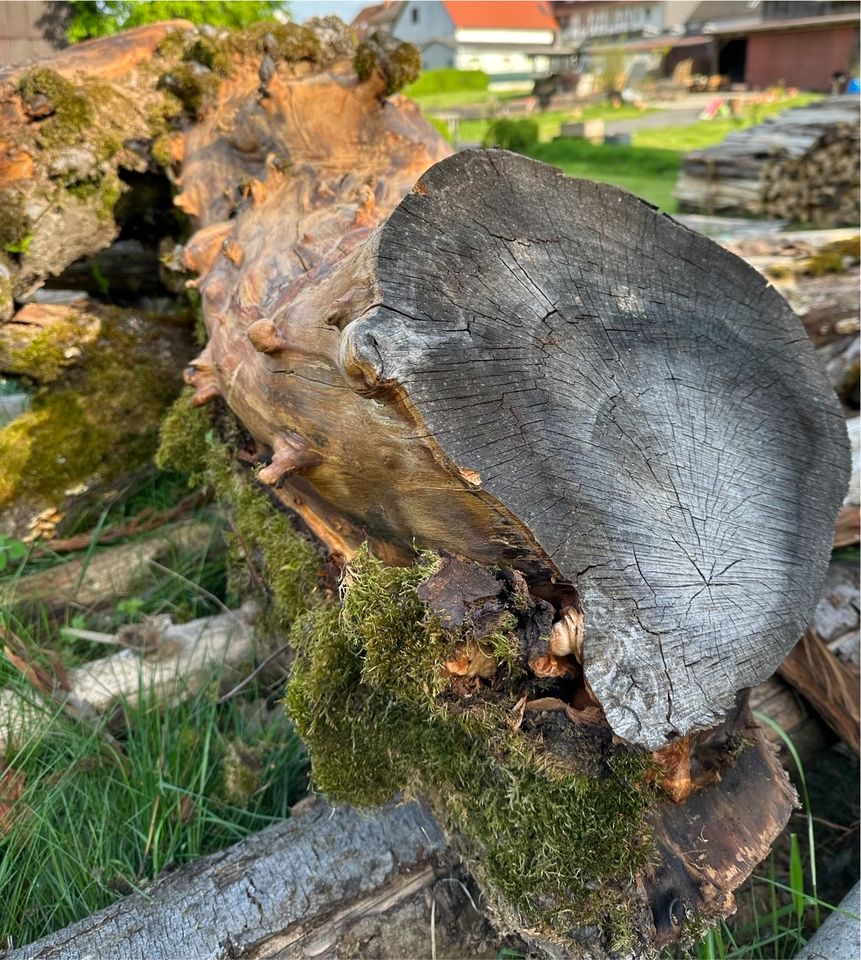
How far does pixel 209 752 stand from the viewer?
2.30m

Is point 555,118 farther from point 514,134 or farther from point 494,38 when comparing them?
point 494,38

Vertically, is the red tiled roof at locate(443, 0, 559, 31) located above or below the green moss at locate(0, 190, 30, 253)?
above

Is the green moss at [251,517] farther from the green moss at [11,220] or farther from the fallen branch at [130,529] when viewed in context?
the green moss at [11,220]

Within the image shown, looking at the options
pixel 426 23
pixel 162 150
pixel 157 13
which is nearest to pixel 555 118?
pixel 426 23

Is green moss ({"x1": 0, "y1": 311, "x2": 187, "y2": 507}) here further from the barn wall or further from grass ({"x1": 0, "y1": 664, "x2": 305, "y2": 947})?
the barn wall

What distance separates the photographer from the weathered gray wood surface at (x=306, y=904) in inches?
65.3

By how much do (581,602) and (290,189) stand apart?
185 centimetres

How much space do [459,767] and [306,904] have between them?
483 mm

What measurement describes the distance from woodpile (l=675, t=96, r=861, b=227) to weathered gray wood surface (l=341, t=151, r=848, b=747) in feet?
22.6

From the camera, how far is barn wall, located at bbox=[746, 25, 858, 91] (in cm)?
1620

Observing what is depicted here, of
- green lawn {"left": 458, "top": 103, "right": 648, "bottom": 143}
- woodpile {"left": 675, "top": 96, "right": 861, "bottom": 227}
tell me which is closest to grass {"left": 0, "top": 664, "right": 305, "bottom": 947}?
woodpile {"left": 675, "top": 96, "right": 861, "bottom": 227}

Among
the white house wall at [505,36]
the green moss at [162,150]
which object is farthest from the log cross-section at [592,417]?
the white house wall at [505,36]

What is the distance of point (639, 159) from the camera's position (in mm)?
11508

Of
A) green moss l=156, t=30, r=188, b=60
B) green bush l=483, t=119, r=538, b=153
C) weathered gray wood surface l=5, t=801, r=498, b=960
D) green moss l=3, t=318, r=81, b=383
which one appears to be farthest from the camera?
green bush l=483, t=119, r=538, b=153
